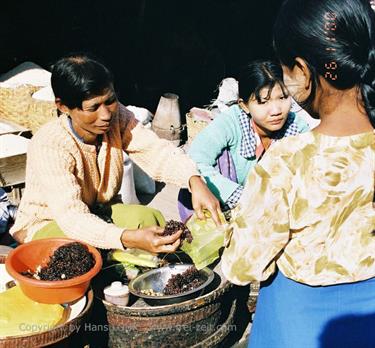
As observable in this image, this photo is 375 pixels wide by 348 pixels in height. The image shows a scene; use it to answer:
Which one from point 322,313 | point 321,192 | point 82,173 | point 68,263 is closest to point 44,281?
point 68,263

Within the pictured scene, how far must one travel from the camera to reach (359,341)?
1.92 metres

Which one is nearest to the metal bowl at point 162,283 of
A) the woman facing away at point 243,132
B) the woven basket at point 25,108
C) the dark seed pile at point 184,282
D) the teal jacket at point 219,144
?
the dark seed pile at point 184,282

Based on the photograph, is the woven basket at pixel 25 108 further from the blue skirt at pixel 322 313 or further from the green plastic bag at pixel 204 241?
the blue skirt at pixel 322 313

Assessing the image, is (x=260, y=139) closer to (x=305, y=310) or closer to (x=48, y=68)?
(x=305, y=310)

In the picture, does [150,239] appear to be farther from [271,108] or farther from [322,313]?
[271,108]

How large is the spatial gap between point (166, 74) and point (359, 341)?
19.5 feet

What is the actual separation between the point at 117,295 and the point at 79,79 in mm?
→ 1082

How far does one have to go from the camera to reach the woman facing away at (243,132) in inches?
131

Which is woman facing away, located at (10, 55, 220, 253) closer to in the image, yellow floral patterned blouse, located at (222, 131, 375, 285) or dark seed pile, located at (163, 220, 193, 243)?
dark seed pile, located at (163, 220, 193, 243)

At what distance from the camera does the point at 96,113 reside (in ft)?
9.11

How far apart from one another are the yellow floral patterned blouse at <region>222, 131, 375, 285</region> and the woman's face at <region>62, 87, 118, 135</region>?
1181mm

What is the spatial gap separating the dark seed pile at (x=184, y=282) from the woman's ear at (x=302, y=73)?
152 centimetres

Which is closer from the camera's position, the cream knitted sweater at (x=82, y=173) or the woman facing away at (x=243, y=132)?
the cream knitted sweater at (x=82, y=173)

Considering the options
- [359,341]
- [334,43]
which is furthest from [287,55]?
[359,341]
